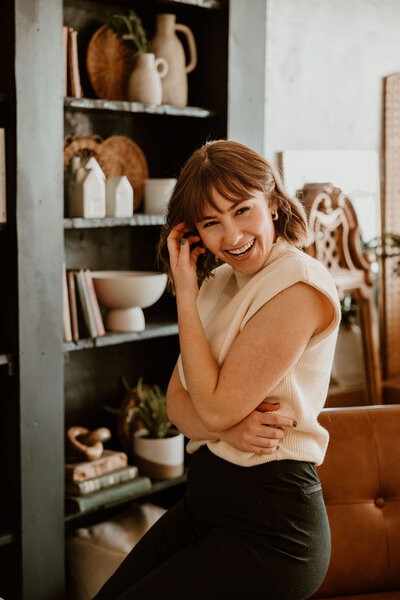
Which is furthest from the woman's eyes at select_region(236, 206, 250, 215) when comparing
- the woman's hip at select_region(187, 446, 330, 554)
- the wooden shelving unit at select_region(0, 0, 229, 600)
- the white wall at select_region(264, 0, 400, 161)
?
the white wall at select_region(264, 0, 400, 161)

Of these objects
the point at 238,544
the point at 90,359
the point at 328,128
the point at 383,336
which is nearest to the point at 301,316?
the point at 238,544

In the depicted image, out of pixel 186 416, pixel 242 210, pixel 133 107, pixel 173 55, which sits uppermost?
pixel 173 55

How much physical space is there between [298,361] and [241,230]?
0.89ft

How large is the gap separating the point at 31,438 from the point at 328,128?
7.82ft

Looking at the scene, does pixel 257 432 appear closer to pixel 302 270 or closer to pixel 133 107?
pixel 302 270

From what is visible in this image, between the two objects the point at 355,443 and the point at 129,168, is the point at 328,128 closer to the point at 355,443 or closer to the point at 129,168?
the point at 129,168

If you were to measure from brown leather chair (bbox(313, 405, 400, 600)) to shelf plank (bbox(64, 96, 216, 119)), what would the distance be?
1.34 meters

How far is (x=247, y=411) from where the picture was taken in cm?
140

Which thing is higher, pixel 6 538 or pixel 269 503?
pixel 269 503

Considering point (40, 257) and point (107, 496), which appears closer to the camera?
point (40, 257)

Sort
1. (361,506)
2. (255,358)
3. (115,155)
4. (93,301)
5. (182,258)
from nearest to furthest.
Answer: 1. (255,358)
2. (182,258)
3. (361,506)
4. (93,301)
5. (115,155)

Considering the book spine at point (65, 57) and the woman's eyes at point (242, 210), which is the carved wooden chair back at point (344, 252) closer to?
the book spine at point (65, 57)

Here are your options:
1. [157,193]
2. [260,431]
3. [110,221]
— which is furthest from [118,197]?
[260,431]

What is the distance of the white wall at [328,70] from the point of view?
12.4ft
